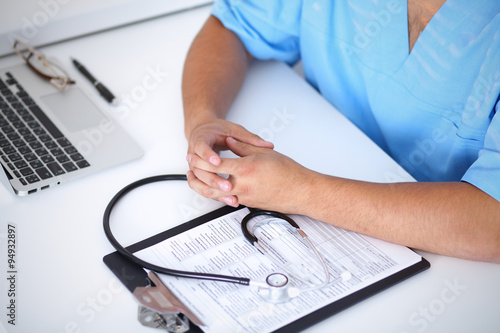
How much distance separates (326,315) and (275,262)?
13 centimetres

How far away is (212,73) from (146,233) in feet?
1.57

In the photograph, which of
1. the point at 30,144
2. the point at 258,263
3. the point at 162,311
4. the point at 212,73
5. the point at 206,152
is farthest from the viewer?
the point at 212,73

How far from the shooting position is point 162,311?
33.3 inches

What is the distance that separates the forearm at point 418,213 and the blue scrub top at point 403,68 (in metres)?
0.05

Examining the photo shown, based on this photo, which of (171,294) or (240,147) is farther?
(240,147)

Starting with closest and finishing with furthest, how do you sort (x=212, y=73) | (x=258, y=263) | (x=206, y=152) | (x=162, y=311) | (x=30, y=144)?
1. (x=162, y=311)
2. (x=258, y=263)
3. (x=206, y=152)
4. (x=30, y=144)
5. (x=212, y=73)

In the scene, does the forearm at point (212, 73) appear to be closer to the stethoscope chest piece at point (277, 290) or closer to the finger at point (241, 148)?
the finger at point (241, 148)

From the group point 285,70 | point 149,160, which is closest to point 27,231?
point 149,160

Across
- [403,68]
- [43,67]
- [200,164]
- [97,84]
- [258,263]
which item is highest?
[43,67]

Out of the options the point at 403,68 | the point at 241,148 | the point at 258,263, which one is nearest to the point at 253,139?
the point at 241,148

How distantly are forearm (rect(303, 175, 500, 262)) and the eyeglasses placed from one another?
683 mm

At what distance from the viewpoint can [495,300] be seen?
3.16ft

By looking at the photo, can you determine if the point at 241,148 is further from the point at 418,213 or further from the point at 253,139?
the point at 418,213

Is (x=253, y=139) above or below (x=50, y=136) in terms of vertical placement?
below
